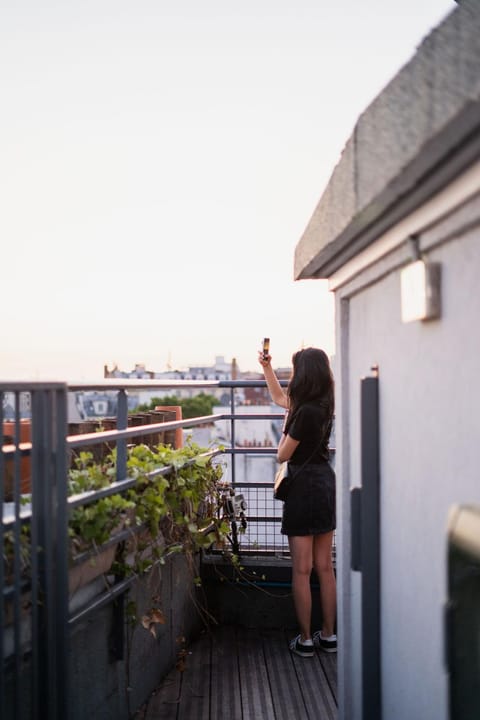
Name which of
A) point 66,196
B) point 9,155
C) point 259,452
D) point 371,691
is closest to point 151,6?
point 259,452

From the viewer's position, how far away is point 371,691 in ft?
8.07

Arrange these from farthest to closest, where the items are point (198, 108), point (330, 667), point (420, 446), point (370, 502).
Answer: point (198, 108)
point (330, 667)
point (370, 502)
point (420, 446)

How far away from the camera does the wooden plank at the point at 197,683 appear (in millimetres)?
3645

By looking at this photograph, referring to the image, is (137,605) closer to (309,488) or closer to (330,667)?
(309,488)

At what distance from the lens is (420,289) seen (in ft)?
5.98

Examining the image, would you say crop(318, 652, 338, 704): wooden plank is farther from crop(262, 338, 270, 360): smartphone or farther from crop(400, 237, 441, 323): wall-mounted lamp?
crop(400, 237, 441, 323): wall-mounted lamp

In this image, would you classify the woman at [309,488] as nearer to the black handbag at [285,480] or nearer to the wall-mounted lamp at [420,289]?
the black handbag at [285,480]

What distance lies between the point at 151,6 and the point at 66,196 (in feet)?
53.4

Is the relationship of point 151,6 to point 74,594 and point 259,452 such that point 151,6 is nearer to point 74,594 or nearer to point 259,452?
point 259,452

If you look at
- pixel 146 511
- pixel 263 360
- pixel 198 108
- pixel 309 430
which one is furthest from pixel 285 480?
pixel 198 108

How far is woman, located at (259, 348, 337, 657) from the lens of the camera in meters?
4.00

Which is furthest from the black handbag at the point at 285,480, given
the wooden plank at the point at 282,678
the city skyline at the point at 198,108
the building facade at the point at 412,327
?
the building facade at the point at 412,327

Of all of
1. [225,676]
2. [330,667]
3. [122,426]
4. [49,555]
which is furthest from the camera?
[330,667]

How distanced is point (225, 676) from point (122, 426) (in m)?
1.71
